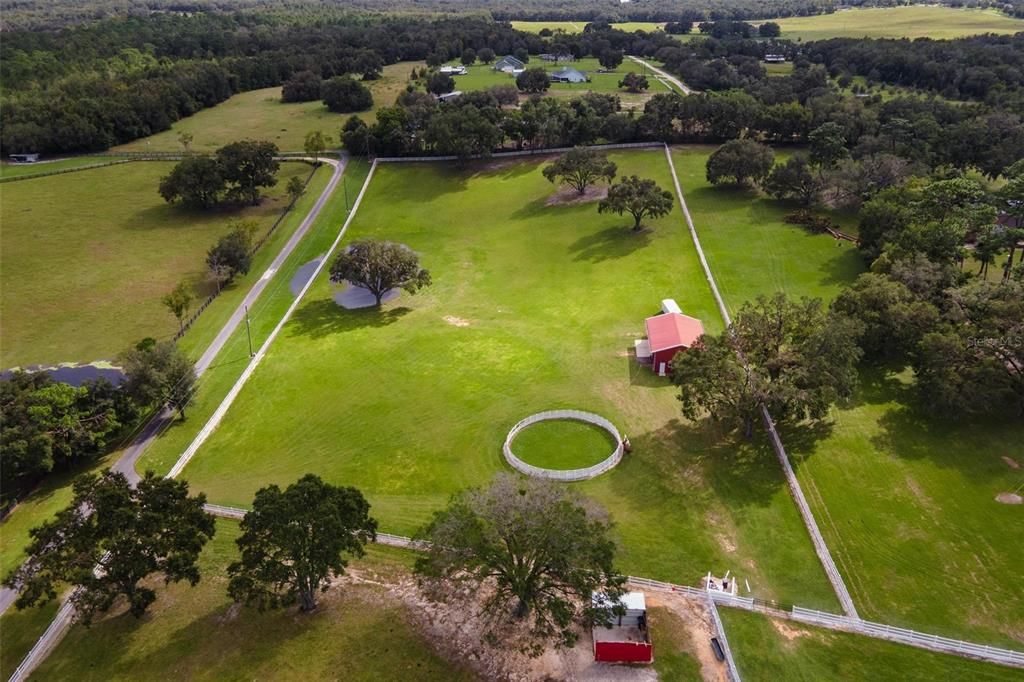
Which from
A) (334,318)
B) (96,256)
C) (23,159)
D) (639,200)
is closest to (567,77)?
(639,200)

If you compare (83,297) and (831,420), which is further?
(83,297)

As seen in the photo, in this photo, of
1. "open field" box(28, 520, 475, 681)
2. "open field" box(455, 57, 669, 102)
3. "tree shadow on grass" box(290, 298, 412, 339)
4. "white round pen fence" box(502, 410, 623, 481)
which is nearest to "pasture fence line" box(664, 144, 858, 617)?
"white round pen fence" box(502, 410, 623, 481)

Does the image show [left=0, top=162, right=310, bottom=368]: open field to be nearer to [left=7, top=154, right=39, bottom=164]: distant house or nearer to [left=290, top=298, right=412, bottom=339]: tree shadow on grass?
[left=290, top=298, right=412, bottom=339]: tree shadow on grass

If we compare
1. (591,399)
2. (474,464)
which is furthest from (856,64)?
(474,464)

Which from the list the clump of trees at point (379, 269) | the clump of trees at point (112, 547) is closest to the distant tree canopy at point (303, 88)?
the clump of trees at point (379, 269)

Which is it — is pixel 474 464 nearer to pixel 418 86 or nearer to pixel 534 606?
pixel 534 606

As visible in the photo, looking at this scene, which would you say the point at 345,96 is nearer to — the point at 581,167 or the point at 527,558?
the point at 581,167
